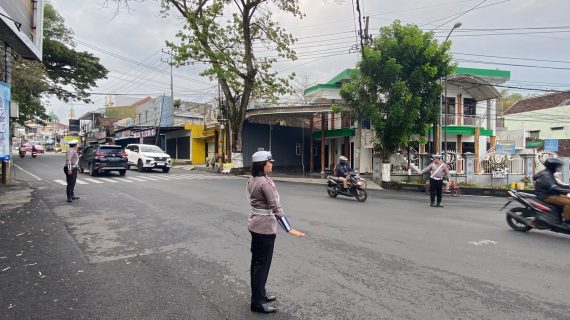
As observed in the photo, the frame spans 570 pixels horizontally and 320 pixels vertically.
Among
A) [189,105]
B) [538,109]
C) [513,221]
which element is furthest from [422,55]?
[189,105]

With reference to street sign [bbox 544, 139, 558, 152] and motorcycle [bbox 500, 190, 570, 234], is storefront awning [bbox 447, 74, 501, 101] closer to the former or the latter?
street sign [bbox 544, 139, 558, 152]

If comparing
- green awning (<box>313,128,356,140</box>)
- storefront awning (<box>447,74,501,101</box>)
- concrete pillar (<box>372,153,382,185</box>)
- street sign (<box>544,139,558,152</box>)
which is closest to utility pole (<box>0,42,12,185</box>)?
concrete pillar (<box>372,153,382,185</box>)

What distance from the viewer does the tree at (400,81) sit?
16875mm

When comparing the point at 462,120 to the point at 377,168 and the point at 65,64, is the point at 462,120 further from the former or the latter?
the point at 65,64

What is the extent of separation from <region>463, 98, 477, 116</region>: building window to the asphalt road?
65.5 ft

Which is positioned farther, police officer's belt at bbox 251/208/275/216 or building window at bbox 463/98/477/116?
building window at bbox 463/98/477/116

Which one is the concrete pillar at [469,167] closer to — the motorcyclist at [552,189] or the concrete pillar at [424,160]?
the concrete pillar at [424,160]

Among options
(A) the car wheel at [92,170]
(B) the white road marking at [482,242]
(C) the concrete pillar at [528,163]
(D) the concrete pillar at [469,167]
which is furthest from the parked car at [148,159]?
(C) the concrete pillar at [528,163]

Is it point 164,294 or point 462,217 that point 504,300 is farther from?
point 462,217

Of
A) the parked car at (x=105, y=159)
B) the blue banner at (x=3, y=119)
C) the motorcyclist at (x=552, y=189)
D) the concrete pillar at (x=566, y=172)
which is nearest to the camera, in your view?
the motorcyclist at (x=552, y=189)

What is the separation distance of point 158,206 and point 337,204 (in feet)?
17.5

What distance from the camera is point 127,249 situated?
5809mm

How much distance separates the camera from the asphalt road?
375 centimetres

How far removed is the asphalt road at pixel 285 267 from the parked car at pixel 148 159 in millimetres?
14180
